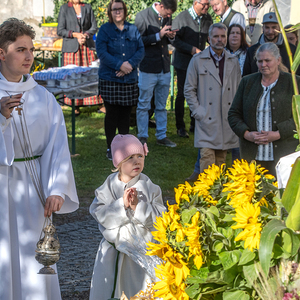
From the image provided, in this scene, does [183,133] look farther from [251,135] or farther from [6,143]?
[6,143]

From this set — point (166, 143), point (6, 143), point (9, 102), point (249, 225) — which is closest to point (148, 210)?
point (6, 143)

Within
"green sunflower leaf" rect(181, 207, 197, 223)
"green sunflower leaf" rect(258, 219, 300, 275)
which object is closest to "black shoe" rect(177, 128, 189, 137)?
"green sunflower leaf" rect(181, 207, 197, 223)

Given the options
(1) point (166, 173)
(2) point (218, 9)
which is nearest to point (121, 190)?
(1) point (166, 173)

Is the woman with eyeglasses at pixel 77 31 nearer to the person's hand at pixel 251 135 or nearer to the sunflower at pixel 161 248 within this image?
the person's hand at pixel 251 135

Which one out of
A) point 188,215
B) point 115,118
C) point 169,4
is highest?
point 169,4

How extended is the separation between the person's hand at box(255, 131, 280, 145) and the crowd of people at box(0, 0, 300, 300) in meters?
0.01

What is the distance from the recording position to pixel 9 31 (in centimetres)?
284

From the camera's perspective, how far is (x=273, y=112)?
5.02m

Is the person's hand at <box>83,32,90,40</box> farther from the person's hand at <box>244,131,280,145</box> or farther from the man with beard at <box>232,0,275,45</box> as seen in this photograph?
the person's hand at <box>244,131,280,145</box>

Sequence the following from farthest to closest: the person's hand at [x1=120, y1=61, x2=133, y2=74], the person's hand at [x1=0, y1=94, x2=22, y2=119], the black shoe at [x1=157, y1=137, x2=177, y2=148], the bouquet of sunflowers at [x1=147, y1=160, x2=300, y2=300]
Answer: the black shoe at [x1=157, y1=137, x2=177, y2=148] → the person's hand at [x1=120, y1=61, x2=133, y2=74] → the person's hand at [x1=0, y1=94, x2=22, y2=119] → the bouquet of sunflowers at [x1=147, y1=160, x2=300, y2=300]

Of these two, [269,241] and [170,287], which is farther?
[170,287]

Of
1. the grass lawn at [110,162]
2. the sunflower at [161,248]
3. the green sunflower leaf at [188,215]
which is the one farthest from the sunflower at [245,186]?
the grass lawn at [110,162]

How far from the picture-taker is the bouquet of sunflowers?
4.55ft

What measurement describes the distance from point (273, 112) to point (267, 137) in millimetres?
260
